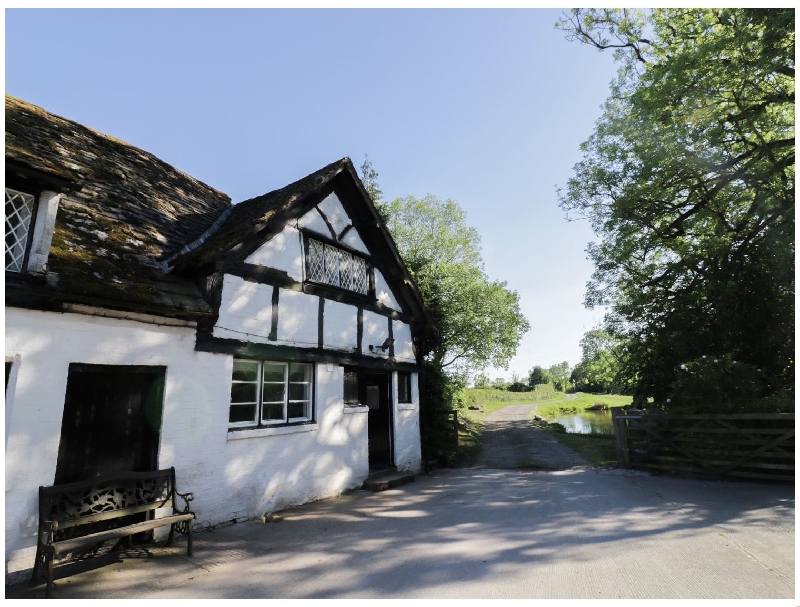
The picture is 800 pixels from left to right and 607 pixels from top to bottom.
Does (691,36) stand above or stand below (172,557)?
above

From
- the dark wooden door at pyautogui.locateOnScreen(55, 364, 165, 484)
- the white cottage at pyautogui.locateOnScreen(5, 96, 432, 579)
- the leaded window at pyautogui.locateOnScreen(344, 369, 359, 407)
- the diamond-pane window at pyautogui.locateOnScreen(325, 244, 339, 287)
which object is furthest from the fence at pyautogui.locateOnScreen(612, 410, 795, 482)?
the dark wooden door at pyautogui.locateOnScreen(55, 364, 165, 484)

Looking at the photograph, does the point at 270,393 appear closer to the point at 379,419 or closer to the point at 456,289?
the point at 379,419

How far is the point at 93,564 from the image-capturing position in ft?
15.4

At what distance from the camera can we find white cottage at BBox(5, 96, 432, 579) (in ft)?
15.5

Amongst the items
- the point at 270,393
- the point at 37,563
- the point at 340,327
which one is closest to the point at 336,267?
the point at 340,327

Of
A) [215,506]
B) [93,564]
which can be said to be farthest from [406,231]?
[93,564]

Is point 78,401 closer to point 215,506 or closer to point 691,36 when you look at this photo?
point 215,506

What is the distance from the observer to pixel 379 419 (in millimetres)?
10688

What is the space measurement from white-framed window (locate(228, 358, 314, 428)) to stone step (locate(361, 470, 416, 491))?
2.21 meters

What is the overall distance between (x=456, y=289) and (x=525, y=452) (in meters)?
10.5

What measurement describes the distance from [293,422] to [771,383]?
14063 mm

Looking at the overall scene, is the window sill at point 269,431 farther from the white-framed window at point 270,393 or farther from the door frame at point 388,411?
the door frame at point 388,411

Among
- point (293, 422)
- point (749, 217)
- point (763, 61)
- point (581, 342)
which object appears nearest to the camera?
point (293, 422)

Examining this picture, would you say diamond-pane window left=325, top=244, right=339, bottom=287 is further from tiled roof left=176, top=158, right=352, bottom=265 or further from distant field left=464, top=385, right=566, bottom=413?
distant field left=464, top=385, right=566, bottom=413
